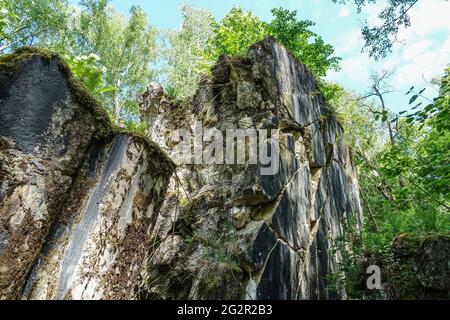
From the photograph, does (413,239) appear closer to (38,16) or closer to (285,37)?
(285,37)

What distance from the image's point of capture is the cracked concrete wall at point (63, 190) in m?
2.45

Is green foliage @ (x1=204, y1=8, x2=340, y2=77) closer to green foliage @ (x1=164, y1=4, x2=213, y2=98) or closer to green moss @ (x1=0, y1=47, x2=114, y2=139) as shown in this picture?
green foliage @ (x1=164, y1=4, x2=213, y2=98)

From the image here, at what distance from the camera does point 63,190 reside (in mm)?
2740

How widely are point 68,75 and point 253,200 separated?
161 inches

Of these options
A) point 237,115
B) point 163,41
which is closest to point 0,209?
point 237,115

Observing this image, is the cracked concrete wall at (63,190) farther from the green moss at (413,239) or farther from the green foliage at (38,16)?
the green foliage at (38,16)

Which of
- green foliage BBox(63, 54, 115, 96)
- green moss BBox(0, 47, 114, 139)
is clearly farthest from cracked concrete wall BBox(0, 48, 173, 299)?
green foliage BBox(63, 54, 115, 96)

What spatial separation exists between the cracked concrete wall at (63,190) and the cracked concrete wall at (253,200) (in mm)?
2038

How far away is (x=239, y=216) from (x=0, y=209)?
174 inches

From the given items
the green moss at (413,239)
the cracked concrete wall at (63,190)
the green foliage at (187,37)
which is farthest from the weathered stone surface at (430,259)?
the green foliage at (187,37)

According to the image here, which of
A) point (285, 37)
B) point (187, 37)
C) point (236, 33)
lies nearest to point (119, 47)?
point (187, 37)

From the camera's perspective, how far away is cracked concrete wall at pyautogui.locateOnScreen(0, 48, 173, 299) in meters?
2.45

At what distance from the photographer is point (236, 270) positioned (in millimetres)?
5684
